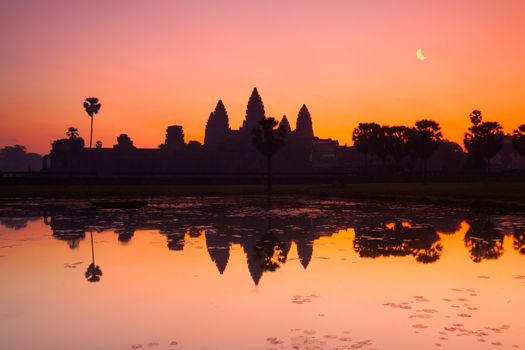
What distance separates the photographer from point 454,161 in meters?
126

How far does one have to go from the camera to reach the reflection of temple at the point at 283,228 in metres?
15.7

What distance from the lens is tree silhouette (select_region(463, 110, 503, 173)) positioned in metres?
83.1

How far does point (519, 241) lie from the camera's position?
17.6 meters

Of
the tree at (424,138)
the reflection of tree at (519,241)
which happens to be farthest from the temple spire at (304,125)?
the reflection of tree at (519,241)

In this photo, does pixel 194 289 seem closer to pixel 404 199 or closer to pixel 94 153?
pixel 404 199

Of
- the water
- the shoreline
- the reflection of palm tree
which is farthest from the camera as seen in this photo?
the shoreline

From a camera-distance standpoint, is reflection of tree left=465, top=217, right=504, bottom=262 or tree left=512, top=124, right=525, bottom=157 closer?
reflection of tree left=465, top=217, right=504, bottom=262

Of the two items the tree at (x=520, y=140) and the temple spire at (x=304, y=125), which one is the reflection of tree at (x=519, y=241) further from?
the temple spire at (x=304, y=125)

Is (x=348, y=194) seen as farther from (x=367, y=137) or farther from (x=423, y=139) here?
(x=367, y=137)

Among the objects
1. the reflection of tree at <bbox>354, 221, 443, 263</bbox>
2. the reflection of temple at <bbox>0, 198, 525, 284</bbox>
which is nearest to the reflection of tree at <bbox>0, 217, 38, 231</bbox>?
the reflection of temple at <bbox>0, 198, 525, 284</bbox>

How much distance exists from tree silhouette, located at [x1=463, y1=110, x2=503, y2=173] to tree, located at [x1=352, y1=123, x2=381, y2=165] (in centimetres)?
1503

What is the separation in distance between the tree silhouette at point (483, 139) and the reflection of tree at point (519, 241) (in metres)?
67.9

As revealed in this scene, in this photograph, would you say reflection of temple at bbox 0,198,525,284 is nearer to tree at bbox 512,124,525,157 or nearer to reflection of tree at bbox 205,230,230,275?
reflection of tree at bbox 205,230,230,275

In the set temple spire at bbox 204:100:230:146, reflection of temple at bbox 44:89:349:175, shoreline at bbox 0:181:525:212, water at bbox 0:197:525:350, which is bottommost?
water at bbox 0:197:525:350
